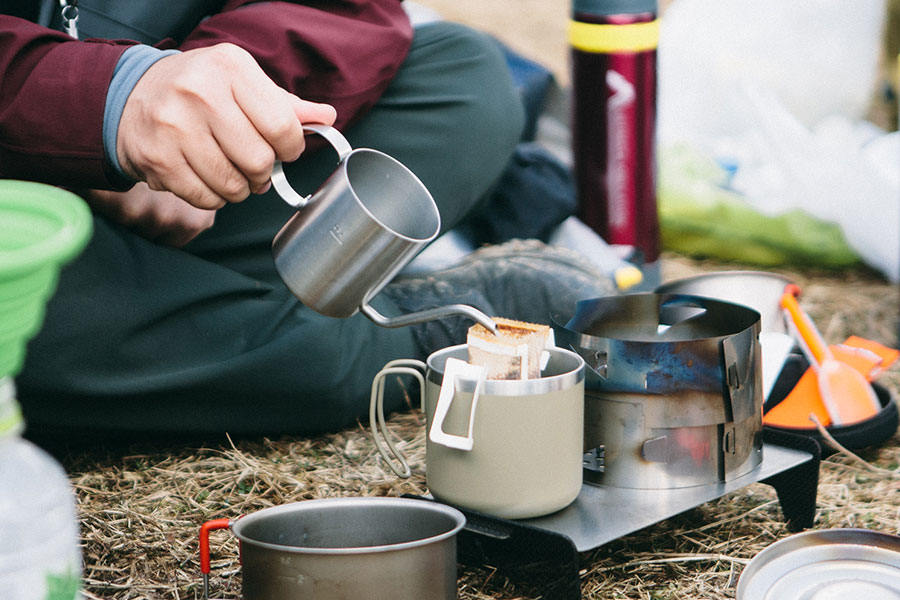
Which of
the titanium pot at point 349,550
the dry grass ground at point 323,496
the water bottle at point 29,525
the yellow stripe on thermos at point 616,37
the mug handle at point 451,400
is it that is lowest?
the dry grass ground at point 323,496

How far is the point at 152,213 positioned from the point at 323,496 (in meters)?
0.41

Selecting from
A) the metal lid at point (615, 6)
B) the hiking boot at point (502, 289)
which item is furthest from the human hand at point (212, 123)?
the metal lid at point (615, 6)

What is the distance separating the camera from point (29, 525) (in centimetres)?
67

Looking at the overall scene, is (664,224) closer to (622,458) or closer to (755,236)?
(755,236)

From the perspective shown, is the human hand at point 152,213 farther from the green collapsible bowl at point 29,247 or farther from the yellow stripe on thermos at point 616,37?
the yellow stripe on thermos at point 616,37

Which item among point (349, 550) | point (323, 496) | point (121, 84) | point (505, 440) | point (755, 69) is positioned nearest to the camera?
point (349, 550)

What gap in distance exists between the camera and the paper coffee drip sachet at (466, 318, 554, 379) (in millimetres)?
1004

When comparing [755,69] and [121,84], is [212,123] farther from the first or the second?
[755,69]

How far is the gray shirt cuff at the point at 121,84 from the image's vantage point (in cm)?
108

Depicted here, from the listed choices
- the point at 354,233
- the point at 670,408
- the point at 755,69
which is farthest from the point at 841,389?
the point at 755,69

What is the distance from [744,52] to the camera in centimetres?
250

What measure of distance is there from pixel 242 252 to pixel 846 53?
171cm

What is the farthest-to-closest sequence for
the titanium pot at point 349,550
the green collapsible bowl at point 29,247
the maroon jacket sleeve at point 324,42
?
1. the maroon jacket sleeve at point 324,42
2. the titanium pot at point 349,550
3. the green collapsible bowl at point 29,247

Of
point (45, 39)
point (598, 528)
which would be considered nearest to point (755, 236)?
point (598, 528)
